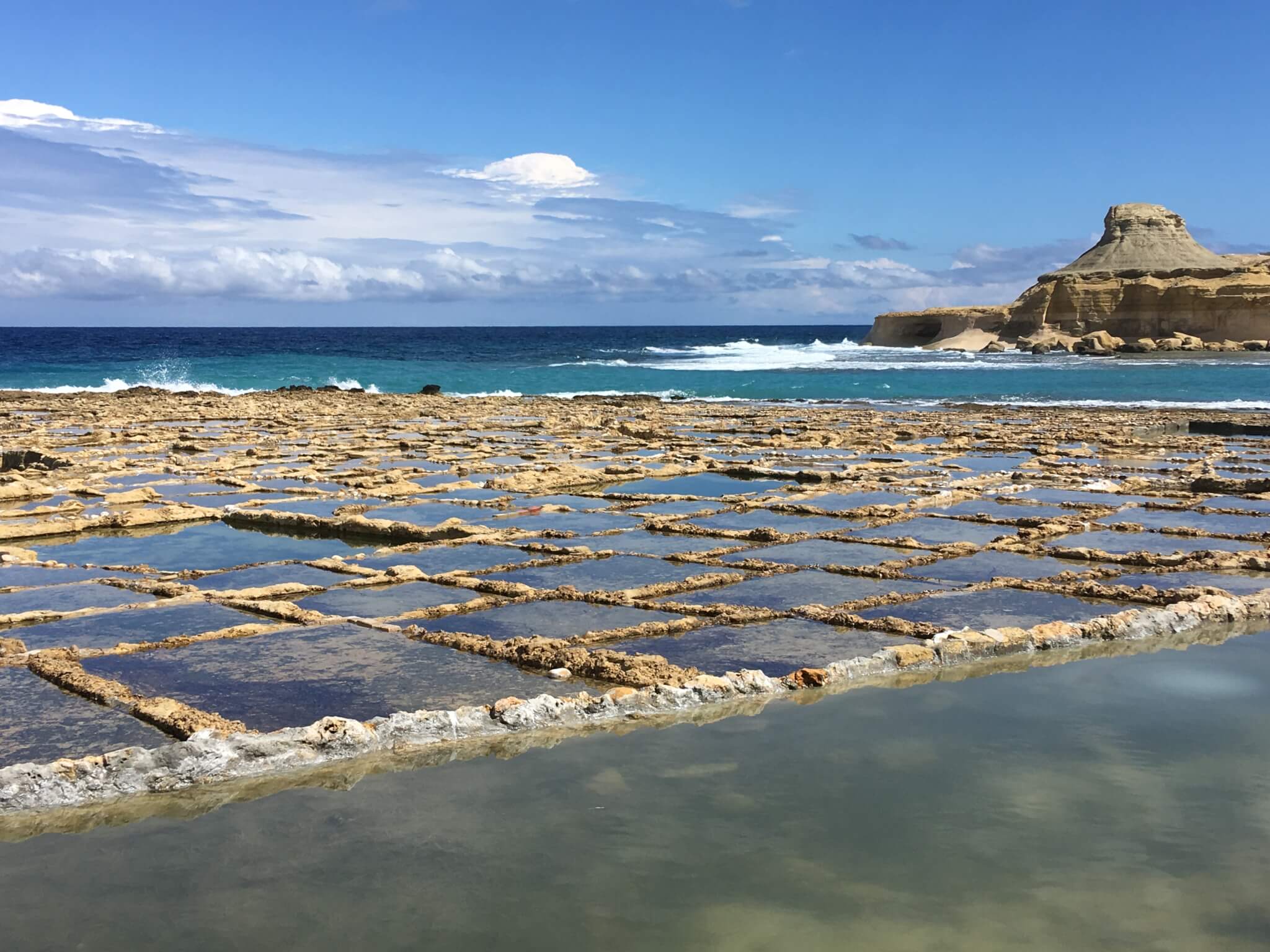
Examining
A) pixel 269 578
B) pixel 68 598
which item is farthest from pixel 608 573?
pixel 68 598

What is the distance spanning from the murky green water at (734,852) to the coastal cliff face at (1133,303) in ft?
222

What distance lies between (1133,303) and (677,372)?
3775 cm

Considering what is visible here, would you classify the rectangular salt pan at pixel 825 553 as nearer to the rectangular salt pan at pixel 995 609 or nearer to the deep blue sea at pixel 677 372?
the rectangular salt pan at pixel 995 609

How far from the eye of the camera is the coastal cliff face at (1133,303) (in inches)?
2677

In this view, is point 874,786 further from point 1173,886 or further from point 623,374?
point 623,374

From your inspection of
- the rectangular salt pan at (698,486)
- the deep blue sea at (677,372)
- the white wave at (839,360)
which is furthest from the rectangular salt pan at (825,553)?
the white wave at (839,360)

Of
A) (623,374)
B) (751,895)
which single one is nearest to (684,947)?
(751,895)

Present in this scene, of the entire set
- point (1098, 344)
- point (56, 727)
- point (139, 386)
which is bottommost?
point (56, 727)

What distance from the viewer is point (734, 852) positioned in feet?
10.2

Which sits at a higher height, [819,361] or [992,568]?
[819,361]

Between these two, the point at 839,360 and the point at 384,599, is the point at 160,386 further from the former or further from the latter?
the point at 839,360

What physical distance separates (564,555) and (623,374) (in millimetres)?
39098

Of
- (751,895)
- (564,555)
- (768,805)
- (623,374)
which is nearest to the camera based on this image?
(751,895)

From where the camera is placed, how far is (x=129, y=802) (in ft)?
11.5
